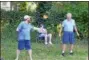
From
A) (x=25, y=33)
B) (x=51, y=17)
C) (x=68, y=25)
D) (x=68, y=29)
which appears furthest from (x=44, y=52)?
(x=51, y=17)

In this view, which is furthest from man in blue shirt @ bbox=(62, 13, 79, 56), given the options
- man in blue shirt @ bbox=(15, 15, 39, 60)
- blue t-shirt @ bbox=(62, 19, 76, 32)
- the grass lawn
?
man in blue shirt @ bbox=(15, 15, 39, 60)

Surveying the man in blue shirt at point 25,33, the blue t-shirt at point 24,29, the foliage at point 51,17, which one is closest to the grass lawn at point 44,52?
the man in blue shirt at point 25,33

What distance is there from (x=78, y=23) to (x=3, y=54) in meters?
4.97

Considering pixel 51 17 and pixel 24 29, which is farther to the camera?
pixel 51 17

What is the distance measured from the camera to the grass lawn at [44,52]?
1028cm

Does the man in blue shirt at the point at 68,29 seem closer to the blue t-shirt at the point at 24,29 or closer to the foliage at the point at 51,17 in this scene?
the blue t-shirt at the point at 24,29

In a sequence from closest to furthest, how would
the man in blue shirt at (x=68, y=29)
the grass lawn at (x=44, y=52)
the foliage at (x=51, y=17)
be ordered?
the grass lawn at (x=44, y=52) < the man in blue shirt at (x=68, y=29) < the foliage at (x=51, y=17)

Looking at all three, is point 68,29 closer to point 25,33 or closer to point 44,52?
point 44,52

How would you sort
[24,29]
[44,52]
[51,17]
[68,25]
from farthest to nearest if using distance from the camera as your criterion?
[51,17], [44,52], [68,25], [24,29]

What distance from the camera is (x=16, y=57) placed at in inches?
393

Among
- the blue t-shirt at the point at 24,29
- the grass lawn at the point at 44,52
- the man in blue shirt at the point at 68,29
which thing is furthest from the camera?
the man in blue shirt at the point at 68,29

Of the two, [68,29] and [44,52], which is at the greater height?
[68,29]

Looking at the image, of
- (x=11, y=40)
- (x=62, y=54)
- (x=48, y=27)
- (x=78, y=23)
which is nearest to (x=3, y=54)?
(x=62, y=54)

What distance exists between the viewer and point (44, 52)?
37.1ft
